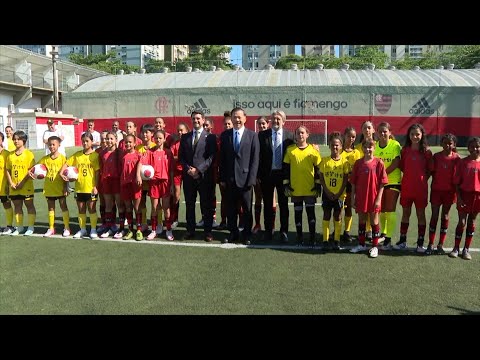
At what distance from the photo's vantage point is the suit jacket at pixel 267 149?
6465mm

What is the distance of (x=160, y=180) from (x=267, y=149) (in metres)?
1.82

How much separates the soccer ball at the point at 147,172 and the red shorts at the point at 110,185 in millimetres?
603

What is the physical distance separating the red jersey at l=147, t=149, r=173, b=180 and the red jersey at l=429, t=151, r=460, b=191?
13.2 feet

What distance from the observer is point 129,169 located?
658 centimetres

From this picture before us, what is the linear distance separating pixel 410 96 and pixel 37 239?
27.5m

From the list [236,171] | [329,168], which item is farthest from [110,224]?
[329,168]

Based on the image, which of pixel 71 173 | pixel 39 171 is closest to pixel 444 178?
pixel 71 173

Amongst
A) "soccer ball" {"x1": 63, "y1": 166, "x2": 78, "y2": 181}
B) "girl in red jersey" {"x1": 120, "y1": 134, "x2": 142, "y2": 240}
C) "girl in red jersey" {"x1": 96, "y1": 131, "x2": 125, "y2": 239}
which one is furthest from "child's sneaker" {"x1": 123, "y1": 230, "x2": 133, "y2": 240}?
"soccer ball" {"x1": 63, "y1": 166, "x2": 78, "y2": 181}

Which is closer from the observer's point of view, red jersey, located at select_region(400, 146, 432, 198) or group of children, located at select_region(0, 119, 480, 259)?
group of children, located at select_region(0, 119, 480, 259)

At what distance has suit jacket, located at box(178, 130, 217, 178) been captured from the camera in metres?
6.56

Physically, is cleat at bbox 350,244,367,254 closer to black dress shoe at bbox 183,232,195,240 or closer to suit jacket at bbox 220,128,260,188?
suit jacket at bbox 220,128,260,188
